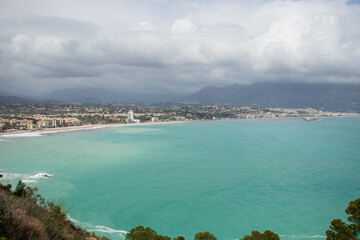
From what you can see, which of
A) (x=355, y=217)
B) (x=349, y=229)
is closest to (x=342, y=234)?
(x=349, y=229)

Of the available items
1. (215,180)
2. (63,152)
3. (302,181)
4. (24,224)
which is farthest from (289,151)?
(24,224)

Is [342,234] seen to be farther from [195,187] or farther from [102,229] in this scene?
[195,187]

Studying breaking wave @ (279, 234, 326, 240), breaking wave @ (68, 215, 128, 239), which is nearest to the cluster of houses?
breaking wave @ (68, 215, 128, 239)

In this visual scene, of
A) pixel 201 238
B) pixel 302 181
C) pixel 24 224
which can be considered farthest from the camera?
pixel 302 181

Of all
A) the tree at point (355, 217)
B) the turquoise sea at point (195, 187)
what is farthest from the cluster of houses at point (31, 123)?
the tree at point (355, 217)

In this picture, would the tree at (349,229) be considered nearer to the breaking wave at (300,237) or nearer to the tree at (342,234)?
the tree at (342,234)

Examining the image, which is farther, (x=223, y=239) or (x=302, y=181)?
(x=302, y=181)

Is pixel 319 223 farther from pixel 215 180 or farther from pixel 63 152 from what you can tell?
pixel 63 152

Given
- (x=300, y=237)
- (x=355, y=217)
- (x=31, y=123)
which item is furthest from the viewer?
(x=31, y=123)

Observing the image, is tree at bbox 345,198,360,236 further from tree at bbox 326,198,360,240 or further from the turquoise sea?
the turquoise sea
